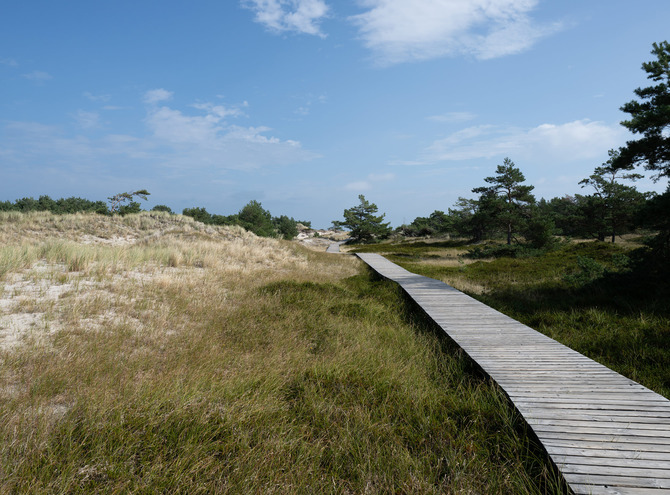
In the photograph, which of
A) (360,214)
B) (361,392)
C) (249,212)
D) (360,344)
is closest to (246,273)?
(360,344)

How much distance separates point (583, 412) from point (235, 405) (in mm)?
3203

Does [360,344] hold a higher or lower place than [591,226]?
lower

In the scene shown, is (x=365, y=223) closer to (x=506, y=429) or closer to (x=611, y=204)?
(x=611, y=204)

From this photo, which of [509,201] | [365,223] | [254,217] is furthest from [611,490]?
[365,223]

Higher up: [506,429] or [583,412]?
[583,412]

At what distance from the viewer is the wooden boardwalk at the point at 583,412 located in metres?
2.35

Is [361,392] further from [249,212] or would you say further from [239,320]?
[249,212]

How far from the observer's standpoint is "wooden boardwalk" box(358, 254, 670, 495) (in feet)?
7.70

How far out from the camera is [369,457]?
8.61 feet

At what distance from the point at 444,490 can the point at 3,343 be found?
527 centimetres

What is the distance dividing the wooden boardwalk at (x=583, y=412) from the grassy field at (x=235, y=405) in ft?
0.68

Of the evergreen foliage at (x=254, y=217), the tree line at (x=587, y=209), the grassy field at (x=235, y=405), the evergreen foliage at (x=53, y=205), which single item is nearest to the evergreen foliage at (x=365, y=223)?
the tree line at (x=587, y=209)

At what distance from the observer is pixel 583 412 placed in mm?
3117

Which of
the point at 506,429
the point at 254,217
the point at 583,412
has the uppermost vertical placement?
the point at 254,217
